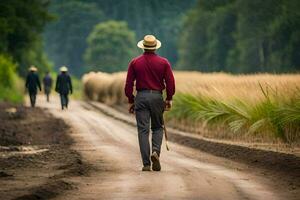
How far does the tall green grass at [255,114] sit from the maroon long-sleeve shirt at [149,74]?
4942mm

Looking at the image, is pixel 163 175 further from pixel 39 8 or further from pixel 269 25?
pixel 269 25

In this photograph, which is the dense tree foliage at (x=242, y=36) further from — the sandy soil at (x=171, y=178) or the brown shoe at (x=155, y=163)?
the brown shoe at (x=155, y=163)

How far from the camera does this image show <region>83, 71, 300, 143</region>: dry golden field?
20.5 m

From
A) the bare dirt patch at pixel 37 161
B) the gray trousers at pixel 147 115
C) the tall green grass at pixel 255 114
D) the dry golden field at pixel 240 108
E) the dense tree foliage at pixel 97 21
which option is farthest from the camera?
the dense tree foliage at pixel 97 21

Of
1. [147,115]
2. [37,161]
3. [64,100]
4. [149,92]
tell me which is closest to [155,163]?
[147,115]

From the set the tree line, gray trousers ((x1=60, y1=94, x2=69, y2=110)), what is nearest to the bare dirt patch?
gray trousers ((x1=60, y1=94, x2=69, y2=110))

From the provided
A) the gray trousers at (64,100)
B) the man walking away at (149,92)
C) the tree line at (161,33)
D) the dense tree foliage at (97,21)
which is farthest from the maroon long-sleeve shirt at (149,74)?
the dense tree foliage at (97,21)

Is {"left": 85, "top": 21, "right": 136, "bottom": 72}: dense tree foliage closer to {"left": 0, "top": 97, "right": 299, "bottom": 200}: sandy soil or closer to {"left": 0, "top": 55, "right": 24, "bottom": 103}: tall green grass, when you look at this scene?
{"left": 0, "top": 55, "right": 24, "bottom": 103}: tall green grass

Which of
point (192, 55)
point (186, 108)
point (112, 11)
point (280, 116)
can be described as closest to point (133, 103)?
point (280, 116)

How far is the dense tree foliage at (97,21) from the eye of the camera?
140750 mm

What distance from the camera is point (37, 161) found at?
16875 mm

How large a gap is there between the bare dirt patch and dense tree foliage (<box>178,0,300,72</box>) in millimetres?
40865

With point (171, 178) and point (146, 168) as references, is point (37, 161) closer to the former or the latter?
point (146, 168)

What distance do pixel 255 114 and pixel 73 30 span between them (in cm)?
11923
